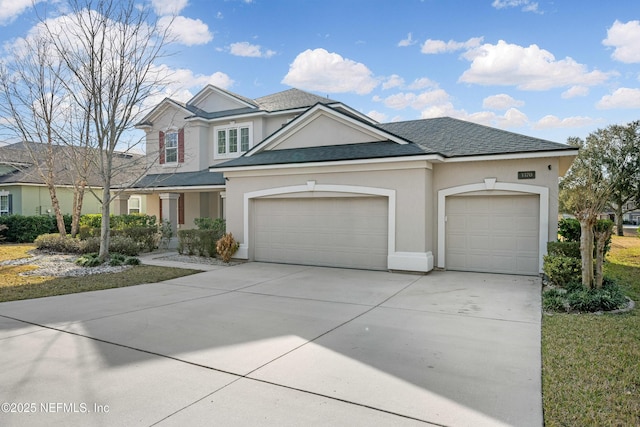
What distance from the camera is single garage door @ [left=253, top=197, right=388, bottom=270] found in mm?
11680

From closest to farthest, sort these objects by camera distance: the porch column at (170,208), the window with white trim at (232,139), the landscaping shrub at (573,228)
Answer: the landscaping shrub at (573,228) < the porch column at (170,208) < the window with white trim at (232,139)

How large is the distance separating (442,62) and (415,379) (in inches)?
575

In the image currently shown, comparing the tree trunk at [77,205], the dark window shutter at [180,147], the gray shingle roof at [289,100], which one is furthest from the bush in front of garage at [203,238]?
the tree trunk at [77,205]

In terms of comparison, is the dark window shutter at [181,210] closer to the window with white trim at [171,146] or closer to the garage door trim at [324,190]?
the window with white trim at [171,146]

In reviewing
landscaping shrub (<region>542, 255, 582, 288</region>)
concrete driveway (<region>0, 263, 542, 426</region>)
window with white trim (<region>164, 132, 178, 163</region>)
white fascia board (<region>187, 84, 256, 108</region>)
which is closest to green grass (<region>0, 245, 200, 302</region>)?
concrete driveway (<region>0, 263, 542, 426</region>)

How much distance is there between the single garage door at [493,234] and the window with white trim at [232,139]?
33.2 ft

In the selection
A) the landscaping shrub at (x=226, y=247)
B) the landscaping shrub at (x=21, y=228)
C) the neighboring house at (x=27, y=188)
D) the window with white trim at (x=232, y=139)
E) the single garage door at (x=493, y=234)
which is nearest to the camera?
the single garage door at (x=493, y=234)

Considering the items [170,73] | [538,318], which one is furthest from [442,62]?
[538,318]

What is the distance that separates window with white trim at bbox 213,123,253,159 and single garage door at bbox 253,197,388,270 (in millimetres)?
5427

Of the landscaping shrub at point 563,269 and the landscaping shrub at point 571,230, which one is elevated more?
the landscaping shrub at point 571,230

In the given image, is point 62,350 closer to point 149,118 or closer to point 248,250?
point 248,250

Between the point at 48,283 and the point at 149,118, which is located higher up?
the point at 149,118

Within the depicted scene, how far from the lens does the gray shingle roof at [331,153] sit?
36.6ft

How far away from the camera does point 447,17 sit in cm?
1316
